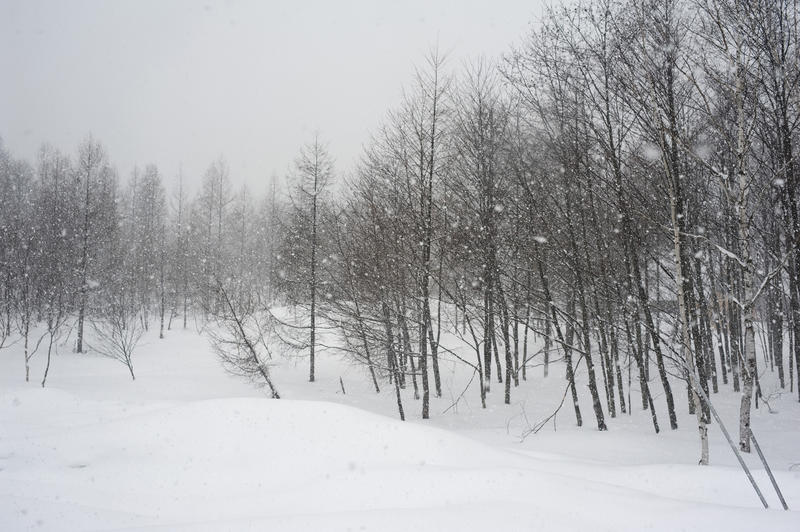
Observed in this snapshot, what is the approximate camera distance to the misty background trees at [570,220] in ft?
25.2

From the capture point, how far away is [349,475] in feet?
19.4

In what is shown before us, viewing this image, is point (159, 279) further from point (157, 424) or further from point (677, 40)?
point (677, 40)

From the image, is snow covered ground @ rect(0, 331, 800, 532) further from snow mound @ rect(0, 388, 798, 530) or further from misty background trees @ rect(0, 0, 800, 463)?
misty background trees @ rect(0, 0, 800, 463)

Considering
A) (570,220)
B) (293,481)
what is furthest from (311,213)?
(293,481)

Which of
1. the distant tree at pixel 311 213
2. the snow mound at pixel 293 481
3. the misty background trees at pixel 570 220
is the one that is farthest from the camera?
the distant tree at pixel 311 213

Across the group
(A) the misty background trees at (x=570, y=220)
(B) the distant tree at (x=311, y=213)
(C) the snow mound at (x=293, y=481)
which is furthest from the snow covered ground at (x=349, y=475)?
(B) the distant tree at (x=311, y=213)

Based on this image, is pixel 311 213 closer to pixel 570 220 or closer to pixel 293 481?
pixel 570 220

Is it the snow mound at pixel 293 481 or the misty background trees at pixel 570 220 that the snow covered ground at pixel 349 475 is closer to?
the snow mound at pixel 293 481

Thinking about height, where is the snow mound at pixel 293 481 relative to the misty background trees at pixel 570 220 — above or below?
below

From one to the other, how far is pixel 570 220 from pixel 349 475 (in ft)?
25.0

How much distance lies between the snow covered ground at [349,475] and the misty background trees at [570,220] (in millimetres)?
1377

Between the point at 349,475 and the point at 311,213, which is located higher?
the point at 311,213

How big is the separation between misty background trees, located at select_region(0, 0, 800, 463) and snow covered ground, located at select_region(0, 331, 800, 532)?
1377 mm

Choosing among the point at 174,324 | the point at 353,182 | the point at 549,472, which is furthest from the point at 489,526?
the point at 174,324
